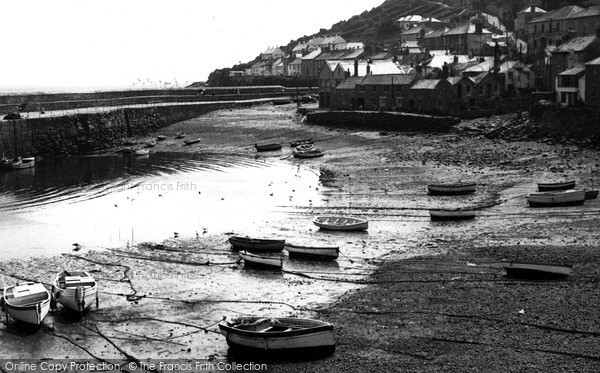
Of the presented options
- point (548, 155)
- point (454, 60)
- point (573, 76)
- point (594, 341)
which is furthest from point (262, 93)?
point (594, 341)

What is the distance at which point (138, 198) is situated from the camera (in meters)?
49.2

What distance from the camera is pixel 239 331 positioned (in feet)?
73.5

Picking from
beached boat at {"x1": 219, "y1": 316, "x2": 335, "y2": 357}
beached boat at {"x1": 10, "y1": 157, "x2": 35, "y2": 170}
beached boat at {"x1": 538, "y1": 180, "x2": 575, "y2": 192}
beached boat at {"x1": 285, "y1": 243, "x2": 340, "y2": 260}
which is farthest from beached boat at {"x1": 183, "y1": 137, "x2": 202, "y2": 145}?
beached boat at {"x1": 219, "y1": 316, "x2": 335, "y2": 357}

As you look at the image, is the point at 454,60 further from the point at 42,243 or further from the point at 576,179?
the point at 42,243

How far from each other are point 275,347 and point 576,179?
29.6 metres

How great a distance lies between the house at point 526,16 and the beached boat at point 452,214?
8769cm

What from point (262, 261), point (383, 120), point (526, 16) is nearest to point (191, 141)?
point (383, 120)

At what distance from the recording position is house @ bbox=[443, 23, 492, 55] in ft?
378

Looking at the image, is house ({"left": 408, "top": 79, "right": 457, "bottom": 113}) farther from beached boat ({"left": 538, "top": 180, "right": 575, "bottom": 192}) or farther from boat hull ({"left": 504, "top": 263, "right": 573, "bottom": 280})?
boat hull ({"left": 504, "top": 263, "right": 573, "bottom": 280})

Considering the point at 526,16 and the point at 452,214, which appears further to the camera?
the point at 526,16

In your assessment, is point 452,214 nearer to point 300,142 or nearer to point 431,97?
point 300,142

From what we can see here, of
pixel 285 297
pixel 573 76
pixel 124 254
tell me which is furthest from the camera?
pixel 573 76

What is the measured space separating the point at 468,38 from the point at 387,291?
9538 cm

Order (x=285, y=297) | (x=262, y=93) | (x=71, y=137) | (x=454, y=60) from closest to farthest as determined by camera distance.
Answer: (x=285, y=297)
(x=71, y=137)
(x=454, y=60)
(x=262, y=93)
